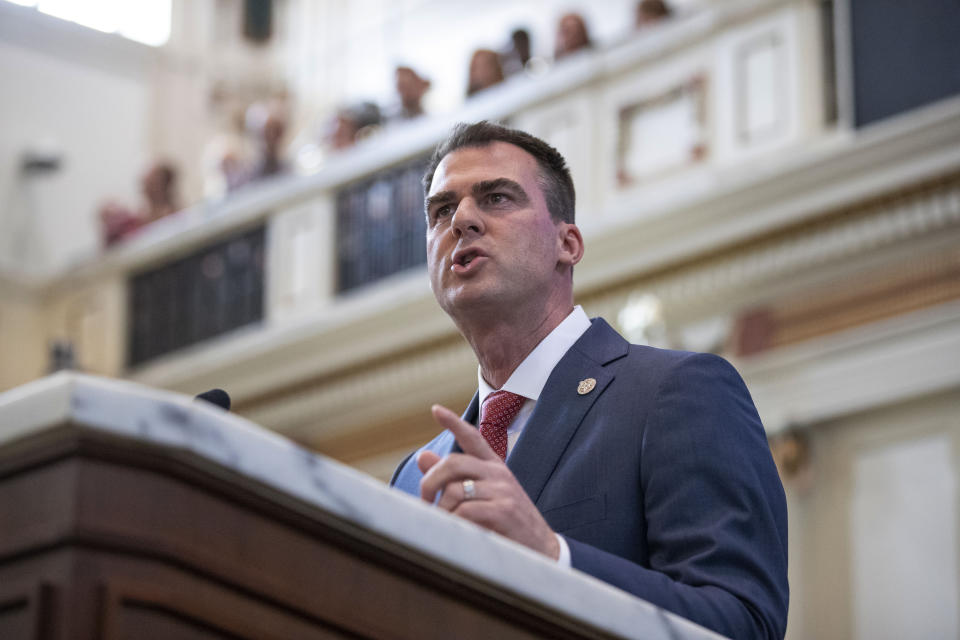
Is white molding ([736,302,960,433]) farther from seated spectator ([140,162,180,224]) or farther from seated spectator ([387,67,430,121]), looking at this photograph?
seated spectator ([140,162,180,224])

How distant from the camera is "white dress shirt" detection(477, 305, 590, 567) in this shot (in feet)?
7.32

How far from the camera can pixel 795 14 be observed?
7066 mm

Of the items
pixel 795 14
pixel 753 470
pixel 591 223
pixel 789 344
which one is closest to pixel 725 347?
pixel 789 344

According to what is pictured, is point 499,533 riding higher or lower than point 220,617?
higher

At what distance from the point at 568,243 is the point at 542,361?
25 centimetres

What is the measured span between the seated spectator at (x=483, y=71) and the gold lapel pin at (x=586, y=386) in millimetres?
6464

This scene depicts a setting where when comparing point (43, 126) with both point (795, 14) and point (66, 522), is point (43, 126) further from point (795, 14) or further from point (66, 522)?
point (66, 522)

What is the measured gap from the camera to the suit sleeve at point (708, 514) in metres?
1.66

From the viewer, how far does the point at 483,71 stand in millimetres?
8516

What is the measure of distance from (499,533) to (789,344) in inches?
218

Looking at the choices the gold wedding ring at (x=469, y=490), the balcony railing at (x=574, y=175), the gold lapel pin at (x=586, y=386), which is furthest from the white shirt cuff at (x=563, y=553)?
the balcony railing at (x=574, y=175)

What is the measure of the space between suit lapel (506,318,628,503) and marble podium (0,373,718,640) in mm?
658

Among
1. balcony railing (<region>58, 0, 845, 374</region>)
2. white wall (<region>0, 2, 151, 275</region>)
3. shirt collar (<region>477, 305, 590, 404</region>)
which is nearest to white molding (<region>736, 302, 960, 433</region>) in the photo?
balcony railing (<region>58, 0, 845, 374</region>)

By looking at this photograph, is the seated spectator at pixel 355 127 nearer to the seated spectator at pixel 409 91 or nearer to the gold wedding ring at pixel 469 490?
the seated spectator at pixel 409 91
